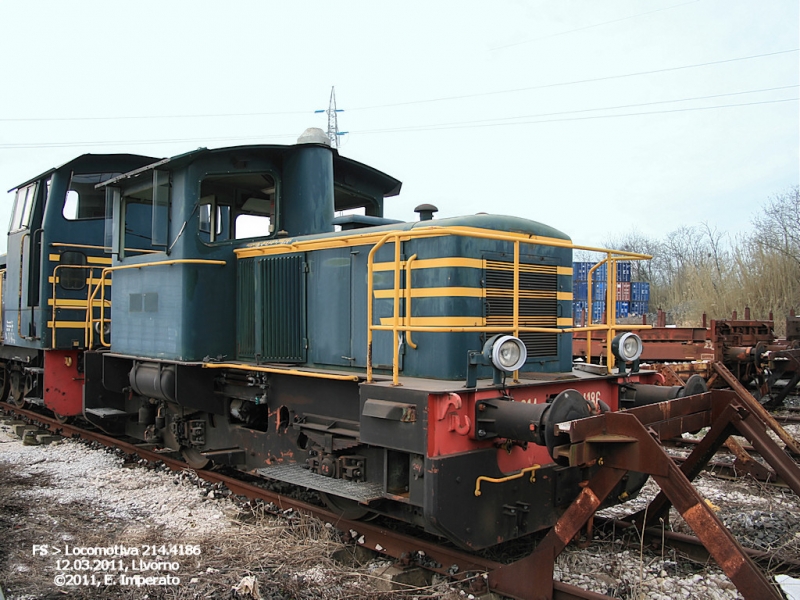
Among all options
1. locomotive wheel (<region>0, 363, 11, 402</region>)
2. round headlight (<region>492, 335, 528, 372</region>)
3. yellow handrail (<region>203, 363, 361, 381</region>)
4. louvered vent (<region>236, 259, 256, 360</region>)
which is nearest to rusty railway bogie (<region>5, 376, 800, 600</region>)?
round headlight (<region>492, 335, 528, 372</region>)

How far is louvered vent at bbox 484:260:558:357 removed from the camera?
4.95 meters

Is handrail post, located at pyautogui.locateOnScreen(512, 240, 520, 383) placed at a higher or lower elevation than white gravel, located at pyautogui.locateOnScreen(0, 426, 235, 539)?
higher

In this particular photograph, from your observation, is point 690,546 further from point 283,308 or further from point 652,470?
point 283,308

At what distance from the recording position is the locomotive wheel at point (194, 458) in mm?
7062

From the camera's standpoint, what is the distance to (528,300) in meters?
5.19

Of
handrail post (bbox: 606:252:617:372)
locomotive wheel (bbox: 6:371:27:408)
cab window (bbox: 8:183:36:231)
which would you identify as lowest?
locomotive wheel (bbox: 6:371:27:408)

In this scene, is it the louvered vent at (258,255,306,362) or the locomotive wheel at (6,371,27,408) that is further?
the locomotive wheel at (6,371,27,408)

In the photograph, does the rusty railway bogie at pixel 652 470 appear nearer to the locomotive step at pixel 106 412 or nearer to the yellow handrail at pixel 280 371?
the yellow handrail at pixel 280 371

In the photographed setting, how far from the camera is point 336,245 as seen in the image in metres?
5.61

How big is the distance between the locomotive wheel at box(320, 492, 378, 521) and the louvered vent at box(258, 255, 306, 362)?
1.31 metres

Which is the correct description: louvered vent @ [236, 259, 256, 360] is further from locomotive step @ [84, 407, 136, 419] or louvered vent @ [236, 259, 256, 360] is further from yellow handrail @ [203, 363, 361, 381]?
locomotive step @ [84, 407, 136, 419]

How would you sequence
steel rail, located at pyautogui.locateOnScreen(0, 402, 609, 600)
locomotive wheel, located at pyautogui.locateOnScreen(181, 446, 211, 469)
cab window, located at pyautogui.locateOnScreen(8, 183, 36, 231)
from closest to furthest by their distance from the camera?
steel rail, located at pyautogui.locateOnScreen(0, 402, 609, 600) < locomotive wheel, located at pyautogui.locateOnScreen(181, 446, 211, 469) < cab window, located at pyautogui.locateOnScreen(8, 183, 36, 231)

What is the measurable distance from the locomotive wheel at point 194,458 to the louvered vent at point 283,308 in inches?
66.3

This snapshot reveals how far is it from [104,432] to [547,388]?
716 cm
